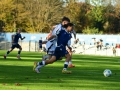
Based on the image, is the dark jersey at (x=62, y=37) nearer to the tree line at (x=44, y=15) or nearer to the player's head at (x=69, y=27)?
the player's head at (x=69, y=27)

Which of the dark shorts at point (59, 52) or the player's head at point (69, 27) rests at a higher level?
the player's head at point (69, 27)

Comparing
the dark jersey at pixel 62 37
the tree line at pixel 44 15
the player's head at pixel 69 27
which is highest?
the player's head at pixel 69 27

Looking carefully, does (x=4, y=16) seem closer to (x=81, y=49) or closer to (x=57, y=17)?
(x=57, y=17)

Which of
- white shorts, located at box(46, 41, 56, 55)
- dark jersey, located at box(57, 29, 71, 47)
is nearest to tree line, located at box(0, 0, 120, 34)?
white shorts, located at box(46, 41, 56, 55)

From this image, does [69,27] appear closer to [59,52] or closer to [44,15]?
[59,52]

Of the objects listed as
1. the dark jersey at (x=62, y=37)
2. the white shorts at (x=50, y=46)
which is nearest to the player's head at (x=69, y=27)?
the dark jersey at (x=62, y=37)

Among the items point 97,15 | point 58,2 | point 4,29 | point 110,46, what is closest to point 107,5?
point 97,15

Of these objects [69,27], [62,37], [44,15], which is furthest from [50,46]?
[44,15]

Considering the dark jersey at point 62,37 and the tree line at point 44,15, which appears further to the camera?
the tree line at point 44,15

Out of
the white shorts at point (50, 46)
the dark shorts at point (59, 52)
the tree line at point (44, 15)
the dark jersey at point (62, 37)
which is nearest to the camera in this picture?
the dark shorts at point (59, 52)

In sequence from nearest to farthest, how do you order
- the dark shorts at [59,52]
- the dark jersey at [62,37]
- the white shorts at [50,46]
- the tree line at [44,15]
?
the dark shorts at [59,52], the dark jersey at [62,37], the white shorts at [50,46], the tree line at [44,15]

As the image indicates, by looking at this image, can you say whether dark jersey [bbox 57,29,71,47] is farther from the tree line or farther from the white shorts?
the tree line

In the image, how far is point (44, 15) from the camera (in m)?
76.4

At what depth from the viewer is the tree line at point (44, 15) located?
75562 mm
